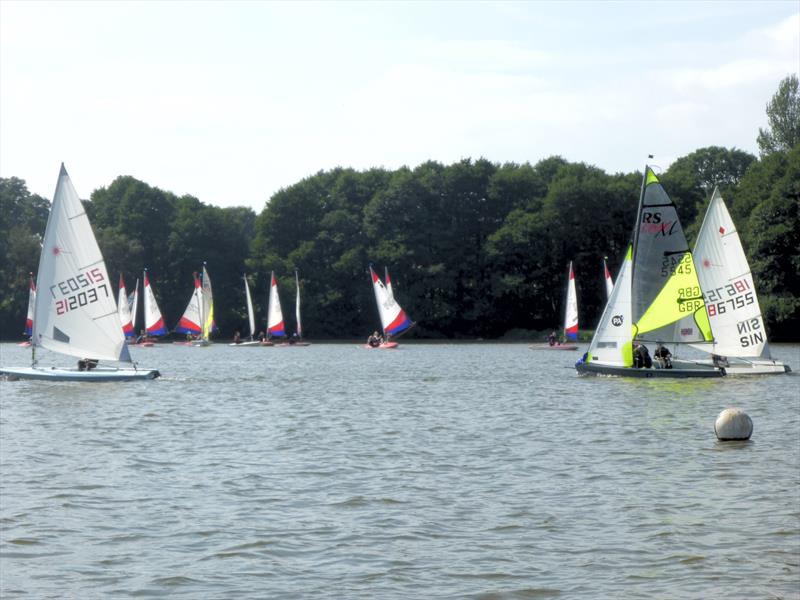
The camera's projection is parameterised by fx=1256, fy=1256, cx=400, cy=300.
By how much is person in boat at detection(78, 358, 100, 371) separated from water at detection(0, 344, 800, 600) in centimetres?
356

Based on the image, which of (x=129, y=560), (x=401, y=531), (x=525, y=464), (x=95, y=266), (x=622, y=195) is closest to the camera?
(x=129, y=560)

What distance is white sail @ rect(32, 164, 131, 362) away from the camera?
40719 mm

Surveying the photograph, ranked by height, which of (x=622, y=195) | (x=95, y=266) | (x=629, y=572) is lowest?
(x=629, y=572)

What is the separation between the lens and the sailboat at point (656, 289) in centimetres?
4316

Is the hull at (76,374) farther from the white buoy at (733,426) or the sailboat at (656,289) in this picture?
the white buoy at (733,426)

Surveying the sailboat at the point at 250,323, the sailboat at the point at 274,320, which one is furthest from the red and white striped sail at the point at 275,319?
the sailboat at the point at 250,323

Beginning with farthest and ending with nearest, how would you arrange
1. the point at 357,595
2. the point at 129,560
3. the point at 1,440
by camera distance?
1. the point at 1,440
2. the point at 129,560
3. the point at 357,595

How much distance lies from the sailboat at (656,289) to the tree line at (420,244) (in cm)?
5374

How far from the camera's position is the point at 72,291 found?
40.9 metres

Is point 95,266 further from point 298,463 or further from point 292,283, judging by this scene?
point 292,283

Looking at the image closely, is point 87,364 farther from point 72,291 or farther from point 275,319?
point 275,319

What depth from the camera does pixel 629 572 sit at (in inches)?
553

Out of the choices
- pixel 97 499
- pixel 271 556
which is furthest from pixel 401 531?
pixel 97 499

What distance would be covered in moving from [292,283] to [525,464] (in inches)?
3255
